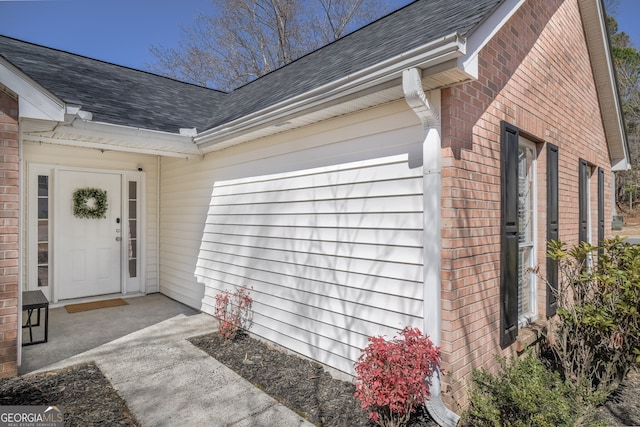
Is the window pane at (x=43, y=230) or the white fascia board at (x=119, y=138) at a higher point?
the white fascia board at (x=119, y=138)

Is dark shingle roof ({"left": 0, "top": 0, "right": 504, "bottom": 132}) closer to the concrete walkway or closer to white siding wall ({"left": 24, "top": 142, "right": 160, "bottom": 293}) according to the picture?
white siding wall ({"left": 24, "top": 142, "right": 160, "bottom": 293})

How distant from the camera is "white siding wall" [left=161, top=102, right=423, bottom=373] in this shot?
3105mm

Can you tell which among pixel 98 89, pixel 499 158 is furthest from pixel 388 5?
pixel 499 158

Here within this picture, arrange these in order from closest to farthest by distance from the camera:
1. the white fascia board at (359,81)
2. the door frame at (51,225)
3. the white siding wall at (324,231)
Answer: the white fascia board at (359,81) → the white siding wall at (324,231) → the door frame at (51,225)

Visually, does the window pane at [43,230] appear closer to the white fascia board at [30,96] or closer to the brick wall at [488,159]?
the white fascia board at [30,96]

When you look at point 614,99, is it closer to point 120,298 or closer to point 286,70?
point 286,70

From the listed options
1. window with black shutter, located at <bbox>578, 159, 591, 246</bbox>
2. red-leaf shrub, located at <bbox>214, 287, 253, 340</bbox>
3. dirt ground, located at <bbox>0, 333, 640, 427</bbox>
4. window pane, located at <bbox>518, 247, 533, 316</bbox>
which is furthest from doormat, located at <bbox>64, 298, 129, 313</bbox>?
window with black shutter, located at <bbox>578, 159, 591, 246</bbox>

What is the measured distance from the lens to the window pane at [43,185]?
5980 mm

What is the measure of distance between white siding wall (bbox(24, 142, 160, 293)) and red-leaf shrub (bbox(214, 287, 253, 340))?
103 inches

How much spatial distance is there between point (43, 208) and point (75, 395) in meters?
4.05

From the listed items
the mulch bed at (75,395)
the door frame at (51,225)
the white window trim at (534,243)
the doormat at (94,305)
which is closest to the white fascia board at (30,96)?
the mulch bed at (75,395)

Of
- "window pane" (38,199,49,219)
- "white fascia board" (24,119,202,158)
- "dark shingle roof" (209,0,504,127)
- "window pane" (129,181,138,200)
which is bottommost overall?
"window pane" (38,199,49,219)

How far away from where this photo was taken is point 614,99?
22.1 feet

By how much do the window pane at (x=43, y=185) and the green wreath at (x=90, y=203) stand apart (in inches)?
15.3
